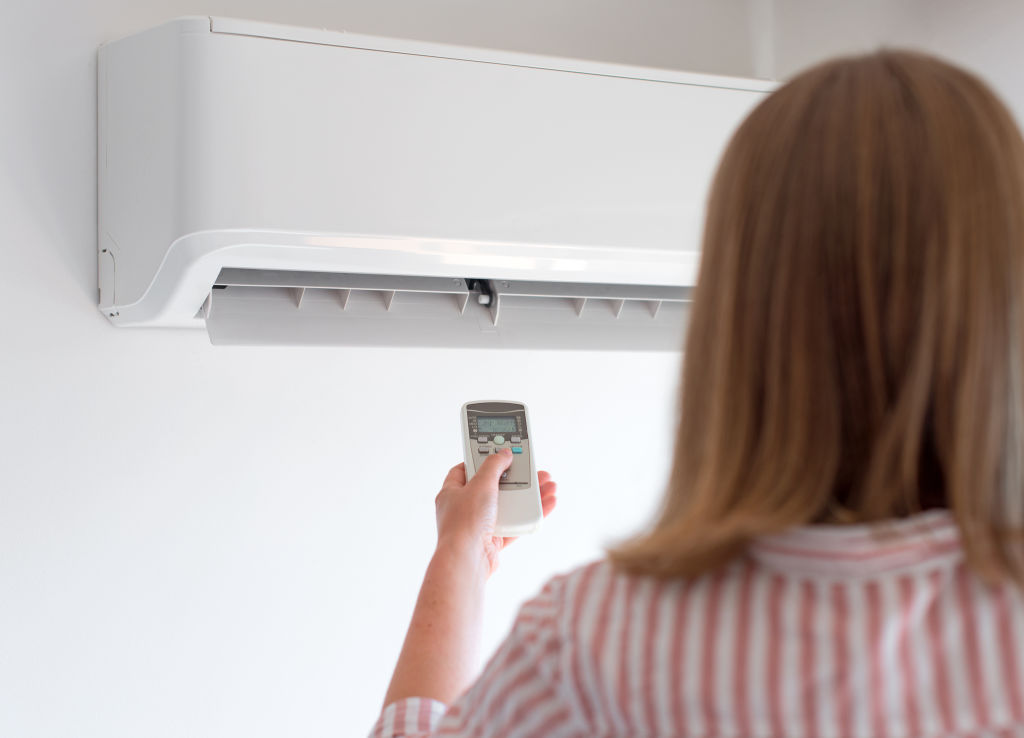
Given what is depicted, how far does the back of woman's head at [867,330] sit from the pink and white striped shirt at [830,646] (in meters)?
0.02

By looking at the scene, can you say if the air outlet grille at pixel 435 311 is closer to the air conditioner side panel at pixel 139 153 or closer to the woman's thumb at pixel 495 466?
the air conditioner side panel at pixel 139 153

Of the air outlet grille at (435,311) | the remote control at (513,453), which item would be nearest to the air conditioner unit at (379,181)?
the air outlet grille at (435,311)

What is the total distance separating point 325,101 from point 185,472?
0.48 m

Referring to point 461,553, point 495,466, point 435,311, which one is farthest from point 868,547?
point 435,311

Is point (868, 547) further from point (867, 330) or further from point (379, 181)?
point (379, 181)

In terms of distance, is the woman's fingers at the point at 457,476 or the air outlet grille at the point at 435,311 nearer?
the woman's fingers at the point at 457,476

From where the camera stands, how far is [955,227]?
421mm

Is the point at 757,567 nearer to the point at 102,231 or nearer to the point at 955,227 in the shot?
the point at 955,227

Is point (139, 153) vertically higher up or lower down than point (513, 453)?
higher up

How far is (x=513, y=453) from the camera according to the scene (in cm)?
100

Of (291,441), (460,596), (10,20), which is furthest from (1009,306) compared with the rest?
(10,20)

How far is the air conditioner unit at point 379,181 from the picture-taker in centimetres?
93

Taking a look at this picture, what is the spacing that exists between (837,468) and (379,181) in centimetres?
63

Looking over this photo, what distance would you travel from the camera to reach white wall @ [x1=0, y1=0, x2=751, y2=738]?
1.09m
